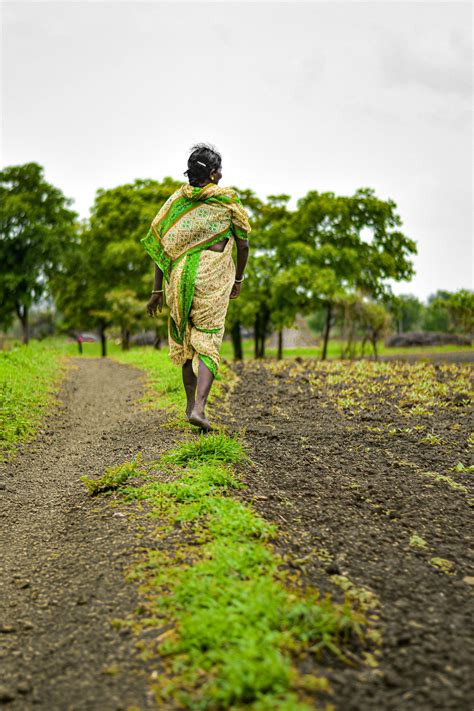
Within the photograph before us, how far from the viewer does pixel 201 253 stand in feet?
16.3

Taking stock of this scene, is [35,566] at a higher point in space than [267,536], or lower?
lower

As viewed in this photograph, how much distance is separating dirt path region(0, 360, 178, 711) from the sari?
3.30 ft

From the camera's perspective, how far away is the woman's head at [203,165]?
15.8 feet

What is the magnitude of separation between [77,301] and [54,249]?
4.34 m

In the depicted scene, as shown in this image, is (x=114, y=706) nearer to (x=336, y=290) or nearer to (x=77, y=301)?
(x=336, y=290)

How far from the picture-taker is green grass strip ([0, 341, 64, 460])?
19.0 feet

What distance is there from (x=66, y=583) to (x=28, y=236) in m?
26.0

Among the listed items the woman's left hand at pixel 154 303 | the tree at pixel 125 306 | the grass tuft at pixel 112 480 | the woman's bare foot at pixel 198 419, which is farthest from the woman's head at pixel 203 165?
the tree at pixel 125 306

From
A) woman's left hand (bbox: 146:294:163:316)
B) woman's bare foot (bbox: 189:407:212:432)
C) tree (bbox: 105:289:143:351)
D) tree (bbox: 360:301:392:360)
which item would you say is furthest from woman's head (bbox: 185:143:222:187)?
tree (bbox: 360:301:392:360)

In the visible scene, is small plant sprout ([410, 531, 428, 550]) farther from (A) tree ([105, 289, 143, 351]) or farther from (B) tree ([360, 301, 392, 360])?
(B) tree ([360, 301, 392, 360])

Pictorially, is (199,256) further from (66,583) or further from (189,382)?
(66,583)

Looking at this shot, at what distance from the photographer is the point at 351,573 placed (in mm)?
2727

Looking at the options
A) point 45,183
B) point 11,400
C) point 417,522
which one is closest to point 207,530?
point 417,522

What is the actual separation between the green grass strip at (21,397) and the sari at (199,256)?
210cm
